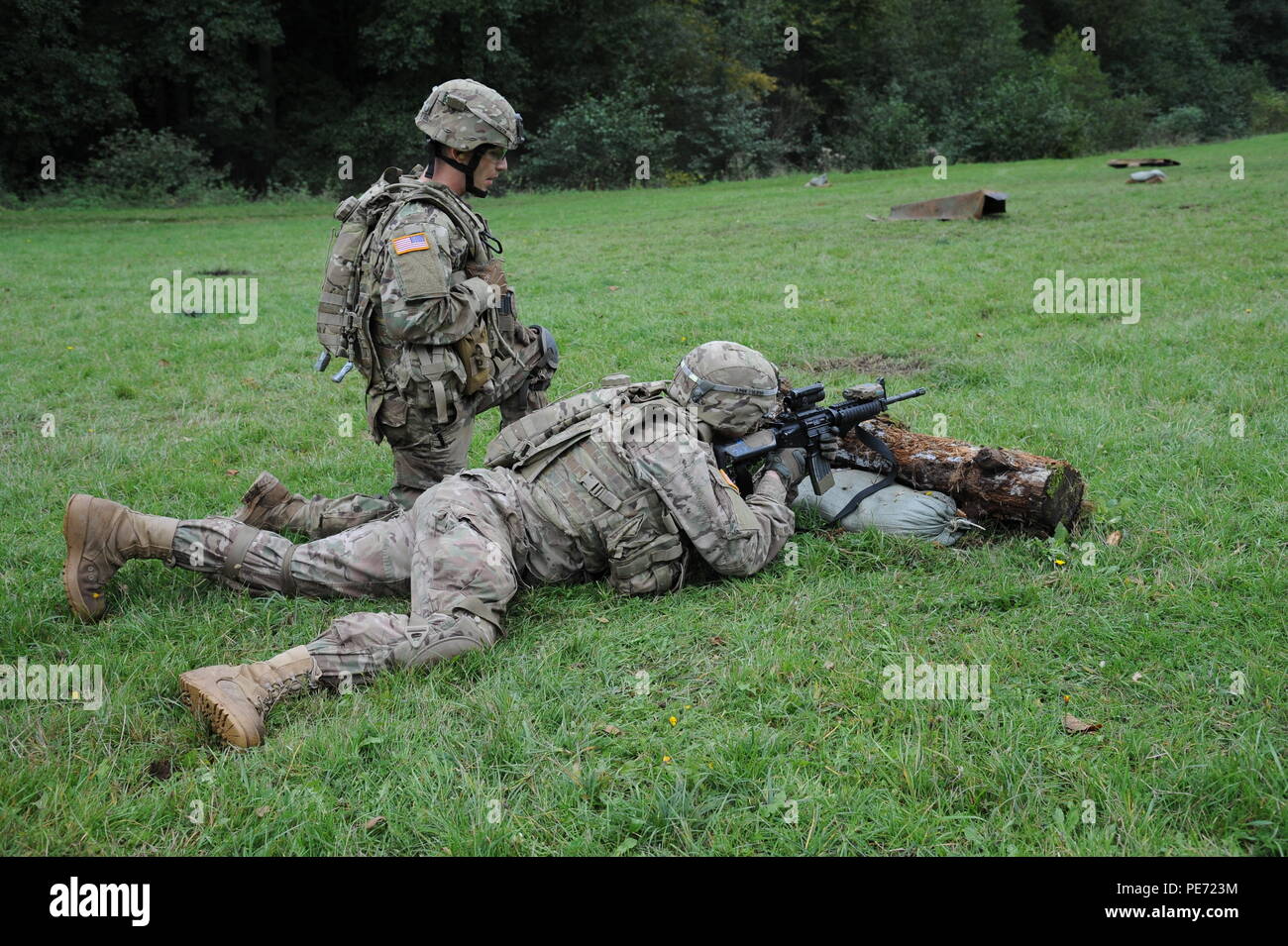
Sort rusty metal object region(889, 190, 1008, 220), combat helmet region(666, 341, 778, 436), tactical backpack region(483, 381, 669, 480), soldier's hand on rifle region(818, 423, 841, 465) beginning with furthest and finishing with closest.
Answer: rusty metal object region(889, 190, 1008, 220) < soldier's hand on rifle region(818, 423, 841, 465) < combat helmet region(666, 341, 778, 436) < tactical backpack region(483, 381, 669, 480)

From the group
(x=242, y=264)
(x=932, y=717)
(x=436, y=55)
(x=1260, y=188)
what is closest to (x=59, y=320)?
(x=242, y=264)

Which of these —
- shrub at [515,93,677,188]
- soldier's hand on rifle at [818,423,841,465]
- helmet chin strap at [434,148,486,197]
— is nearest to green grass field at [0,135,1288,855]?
soldier's hand on rifle at [818,423,841,465]

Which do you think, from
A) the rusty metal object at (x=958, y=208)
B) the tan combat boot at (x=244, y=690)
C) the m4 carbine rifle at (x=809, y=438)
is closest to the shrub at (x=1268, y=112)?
the rusty metal object at (x=958, y=208)

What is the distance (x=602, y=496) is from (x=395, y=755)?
152 centimetres

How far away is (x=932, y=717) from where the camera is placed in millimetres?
3588

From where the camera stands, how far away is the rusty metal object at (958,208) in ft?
53.3

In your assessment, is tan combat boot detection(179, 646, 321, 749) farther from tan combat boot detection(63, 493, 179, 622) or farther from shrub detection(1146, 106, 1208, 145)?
shrub detection(1146, 106, 1208, 145)

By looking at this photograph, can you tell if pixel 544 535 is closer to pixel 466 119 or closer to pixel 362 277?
pixel 362 277

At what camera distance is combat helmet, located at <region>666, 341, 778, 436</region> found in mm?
4785

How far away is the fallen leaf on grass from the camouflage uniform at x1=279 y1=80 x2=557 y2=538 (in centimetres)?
338

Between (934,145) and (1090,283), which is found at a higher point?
(934,145)

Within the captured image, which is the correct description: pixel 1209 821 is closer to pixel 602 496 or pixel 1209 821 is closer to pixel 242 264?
pixel 602 496

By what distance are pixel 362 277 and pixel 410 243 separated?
0.42 meters
